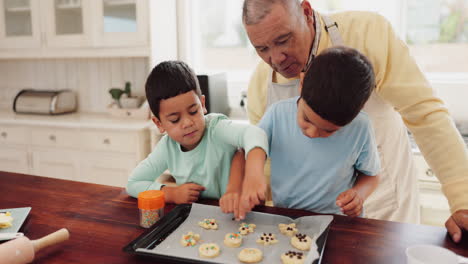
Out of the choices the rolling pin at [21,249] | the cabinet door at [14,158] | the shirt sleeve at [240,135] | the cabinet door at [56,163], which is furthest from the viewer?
the cabinet door at [14,158]

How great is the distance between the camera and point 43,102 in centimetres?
318

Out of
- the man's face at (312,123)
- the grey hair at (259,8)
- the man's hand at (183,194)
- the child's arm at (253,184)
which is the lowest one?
the man's hand at (183,194)

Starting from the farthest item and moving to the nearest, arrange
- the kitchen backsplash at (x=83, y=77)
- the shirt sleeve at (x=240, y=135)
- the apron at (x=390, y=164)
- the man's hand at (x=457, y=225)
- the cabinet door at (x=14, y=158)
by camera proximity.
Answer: the kitchen backsplash at (x=83, y=77), the cabinet door at (x=14, y=158), the apron at (x=390, y=164), the shirt sleeve at (x=240, y=135), the man's hand at (x=457, y=225)

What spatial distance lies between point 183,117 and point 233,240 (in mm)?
431

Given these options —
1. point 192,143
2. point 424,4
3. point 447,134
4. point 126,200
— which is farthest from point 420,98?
point 424,4

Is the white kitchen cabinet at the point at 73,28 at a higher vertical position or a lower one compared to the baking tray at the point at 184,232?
higher

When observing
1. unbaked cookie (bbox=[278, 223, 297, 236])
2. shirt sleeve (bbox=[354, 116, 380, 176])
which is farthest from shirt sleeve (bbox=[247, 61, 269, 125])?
unbaked cookie (bbox=[278, 223, 297, 236])

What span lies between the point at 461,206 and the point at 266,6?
73 centimetres

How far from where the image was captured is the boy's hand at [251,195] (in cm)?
96

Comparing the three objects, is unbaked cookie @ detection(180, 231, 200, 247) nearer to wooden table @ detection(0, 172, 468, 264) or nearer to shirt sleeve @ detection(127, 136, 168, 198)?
wooden table @ detection(0, 172, 468, 264)

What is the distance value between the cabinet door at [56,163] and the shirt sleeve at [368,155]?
2.31 m

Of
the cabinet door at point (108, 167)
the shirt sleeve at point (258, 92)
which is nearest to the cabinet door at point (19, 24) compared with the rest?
the cabinet door at point (108, 167)

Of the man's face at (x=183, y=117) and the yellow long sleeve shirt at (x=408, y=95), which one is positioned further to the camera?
the man's face at (x=183, y=117)

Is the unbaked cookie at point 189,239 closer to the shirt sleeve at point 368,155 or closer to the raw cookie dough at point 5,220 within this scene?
the raw cookie dough at point 5,220
